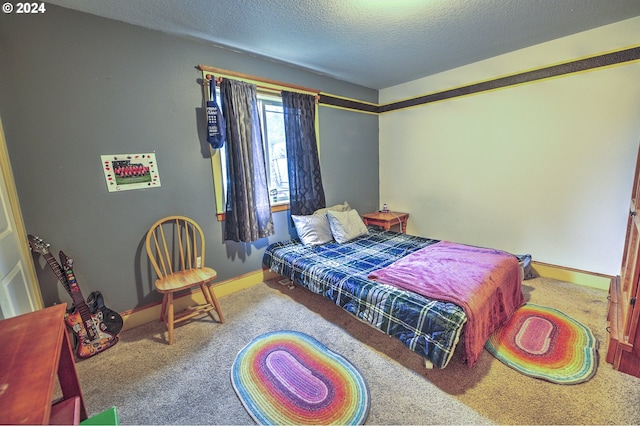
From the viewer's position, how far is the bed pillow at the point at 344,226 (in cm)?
303

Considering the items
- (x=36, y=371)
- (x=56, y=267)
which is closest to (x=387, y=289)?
(x=36, y=371)

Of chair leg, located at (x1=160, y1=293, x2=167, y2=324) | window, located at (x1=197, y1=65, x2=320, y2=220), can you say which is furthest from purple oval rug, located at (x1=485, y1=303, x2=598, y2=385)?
chair leg, located at (x1=160, y1=293, x2=167, y2=324)

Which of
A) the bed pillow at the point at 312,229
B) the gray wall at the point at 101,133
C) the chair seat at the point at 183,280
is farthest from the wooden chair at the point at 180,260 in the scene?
the bed pillow at the point at 312,229

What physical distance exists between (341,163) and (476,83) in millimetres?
1818

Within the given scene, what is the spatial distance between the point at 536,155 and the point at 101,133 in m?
3.98

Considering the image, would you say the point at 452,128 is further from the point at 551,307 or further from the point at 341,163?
the point at 551,307

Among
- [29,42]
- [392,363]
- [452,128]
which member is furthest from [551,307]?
[29,42]

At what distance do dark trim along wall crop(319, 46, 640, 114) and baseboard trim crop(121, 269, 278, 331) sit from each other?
2260 mm

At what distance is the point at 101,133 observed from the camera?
195cm

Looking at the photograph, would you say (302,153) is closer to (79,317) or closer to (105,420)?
(79,317)

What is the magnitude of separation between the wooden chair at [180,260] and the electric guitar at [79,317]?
0.43m

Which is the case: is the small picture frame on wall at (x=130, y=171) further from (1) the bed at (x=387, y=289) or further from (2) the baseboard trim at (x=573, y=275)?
(2) the baseboard trim at (x=573, y=275)

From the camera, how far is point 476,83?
3.00 metres

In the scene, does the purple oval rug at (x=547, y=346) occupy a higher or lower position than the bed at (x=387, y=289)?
lower
